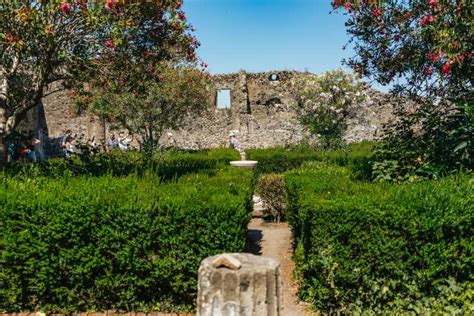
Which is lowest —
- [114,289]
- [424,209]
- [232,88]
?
[114,289]

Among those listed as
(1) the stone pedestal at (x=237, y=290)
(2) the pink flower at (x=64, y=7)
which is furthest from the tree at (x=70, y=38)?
(1) the stone pedestal at (x=237, y=290)

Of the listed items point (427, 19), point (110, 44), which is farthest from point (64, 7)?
point (427, 19)

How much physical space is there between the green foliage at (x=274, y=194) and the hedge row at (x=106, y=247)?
14.3 feet

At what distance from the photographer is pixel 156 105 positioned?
16.9 metres

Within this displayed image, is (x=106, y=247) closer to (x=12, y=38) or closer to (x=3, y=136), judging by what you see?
(x=12, y=38)

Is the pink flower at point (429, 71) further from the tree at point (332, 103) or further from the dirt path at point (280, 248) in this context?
the tree at point (332, 103)

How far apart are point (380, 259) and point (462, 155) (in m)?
2.54

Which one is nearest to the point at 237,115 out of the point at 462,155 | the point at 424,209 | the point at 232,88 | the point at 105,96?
the point at 232,88

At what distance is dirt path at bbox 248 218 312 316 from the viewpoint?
509 centimetres

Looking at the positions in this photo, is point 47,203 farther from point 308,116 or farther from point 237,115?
point 237,115

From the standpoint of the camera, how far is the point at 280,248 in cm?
726

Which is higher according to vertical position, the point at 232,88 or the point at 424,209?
the point at 232,88

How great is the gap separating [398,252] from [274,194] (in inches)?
195

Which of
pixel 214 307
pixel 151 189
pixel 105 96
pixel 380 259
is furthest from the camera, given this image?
pixel 105 96
